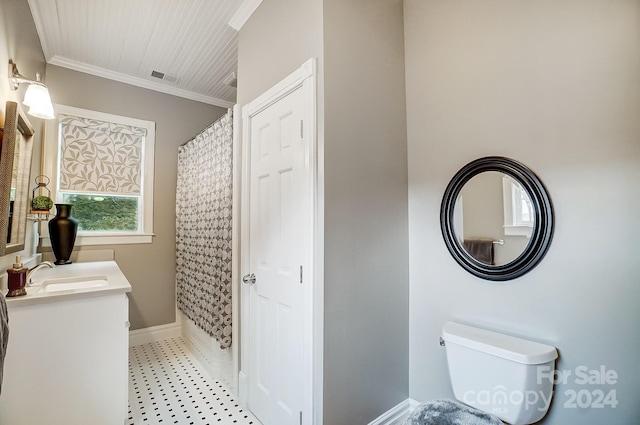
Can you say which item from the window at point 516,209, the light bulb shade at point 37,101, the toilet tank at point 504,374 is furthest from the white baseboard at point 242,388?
the light bulb shade at point 37,101

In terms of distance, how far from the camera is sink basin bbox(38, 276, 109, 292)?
6.26ft

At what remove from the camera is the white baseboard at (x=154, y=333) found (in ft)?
9.99

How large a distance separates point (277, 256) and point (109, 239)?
7.43ft

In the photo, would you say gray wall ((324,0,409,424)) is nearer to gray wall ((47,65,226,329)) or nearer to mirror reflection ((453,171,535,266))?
mirror reflection ((453,171,535,266))

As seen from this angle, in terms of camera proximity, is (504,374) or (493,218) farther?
(493,218)

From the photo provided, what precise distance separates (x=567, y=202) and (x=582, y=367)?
2.36 feet

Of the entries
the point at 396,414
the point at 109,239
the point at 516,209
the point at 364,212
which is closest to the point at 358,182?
the point at 364,212

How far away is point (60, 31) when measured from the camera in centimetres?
239

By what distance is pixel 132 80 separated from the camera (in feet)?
10.2

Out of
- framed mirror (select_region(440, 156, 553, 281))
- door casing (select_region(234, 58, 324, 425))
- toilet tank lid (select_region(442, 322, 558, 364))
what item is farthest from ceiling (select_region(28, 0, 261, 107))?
toilet tank lid (select_region(442, 322, 558, 364))

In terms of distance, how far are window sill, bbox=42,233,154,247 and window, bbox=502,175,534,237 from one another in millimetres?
3325

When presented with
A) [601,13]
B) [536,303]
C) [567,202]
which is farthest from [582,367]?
→ [601,13]

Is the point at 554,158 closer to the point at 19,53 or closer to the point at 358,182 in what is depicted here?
the point at 358,182

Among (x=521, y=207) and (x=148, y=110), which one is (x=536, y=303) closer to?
(x=521, y=207)
